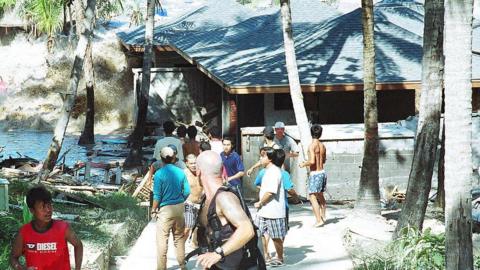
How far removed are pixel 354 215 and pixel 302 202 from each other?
352 centimetres

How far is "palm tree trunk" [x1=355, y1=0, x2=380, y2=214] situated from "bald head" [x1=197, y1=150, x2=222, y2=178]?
7406 millimetres

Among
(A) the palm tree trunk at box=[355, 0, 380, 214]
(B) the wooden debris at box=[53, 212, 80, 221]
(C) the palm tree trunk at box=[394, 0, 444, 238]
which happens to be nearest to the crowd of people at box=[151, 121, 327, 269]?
(A) the palm tree trunk at box=[355, 0, 380, 214]

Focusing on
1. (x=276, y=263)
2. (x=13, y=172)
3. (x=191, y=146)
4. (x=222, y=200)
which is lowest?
(x=276, y=263)

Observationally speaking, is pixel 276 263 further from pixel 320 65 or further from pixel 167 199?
pixel 320 65

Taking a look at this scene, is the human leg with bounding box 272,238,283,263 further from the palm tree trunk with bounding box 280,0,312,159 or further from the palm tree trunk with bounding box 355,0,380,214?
the palm tree trunk with bounding box 280,0,312,159

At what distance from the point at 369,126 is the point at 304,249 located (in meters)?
2.88

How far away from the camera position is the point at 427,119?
35.3ft

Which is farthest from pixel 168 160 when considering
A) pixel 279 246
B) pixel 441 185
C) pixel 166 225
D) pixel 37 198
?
pixel 441 185

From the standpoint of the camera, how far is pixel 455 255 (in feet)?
25.0

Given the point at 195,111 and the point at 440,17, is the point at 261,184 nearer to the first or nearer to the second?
the point at 440,17

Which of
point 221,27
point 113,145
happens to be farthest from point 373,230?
point 221,27

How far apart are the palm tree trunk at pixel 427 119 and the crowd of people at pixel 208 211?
4.80ft

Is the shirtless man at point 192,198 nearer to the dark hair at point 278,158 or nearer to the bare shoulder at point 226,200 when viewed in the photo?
the dark hair at point 278,158

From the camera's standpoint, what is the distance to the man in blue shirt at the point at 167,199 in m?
9.35
